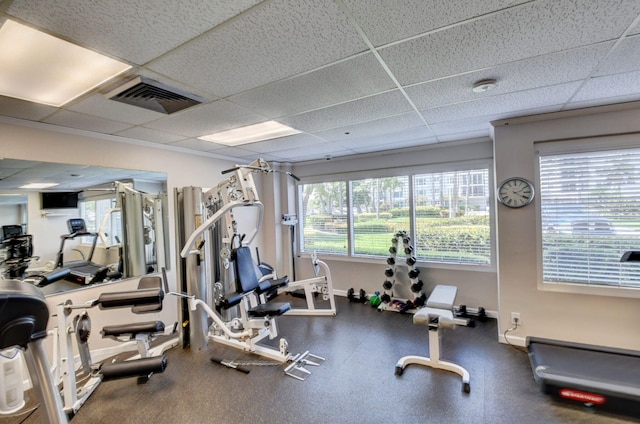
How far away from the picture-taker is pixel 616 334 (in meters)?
2.59

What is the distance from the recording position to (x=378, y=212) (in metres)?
4.53

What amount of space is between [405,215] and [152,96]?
346cm

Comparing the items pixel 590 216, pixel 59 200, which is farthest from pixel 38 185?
pixel 590 216

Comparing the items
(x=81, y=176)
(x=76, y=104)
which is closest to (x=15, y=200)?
(x=81, y=176)

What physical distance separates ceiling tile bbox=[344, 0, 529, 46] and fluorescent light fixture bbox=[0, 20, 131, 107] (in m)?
1.33

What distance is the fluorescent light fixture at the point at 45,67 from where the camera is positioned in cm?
136

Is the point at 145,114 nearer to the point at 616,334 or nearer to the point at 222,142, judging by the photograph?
the point at 222,142

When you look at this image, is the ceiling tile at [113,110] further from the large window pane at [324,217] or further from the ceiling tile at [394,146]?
the large window pane at [324,217]

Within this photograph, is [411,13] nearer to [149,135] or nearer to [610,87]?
[610,87]

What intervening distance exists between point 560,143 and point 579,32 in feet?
5.71

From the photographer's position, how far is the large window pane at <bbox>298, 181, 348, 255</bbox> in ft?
16.0

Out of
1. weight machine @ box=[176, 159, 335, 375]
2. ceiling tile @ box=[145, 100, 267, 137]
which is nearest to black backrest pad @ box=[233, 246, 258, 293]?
weight machine @ box=[176, 159, 335, 375]

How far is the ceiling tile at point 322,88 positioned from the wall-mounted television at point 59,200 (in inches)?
79.0

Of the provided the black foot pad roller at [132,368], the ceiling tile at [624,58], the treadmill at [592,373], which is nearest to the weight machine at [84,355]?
the black foot pad roller at [132,368]
